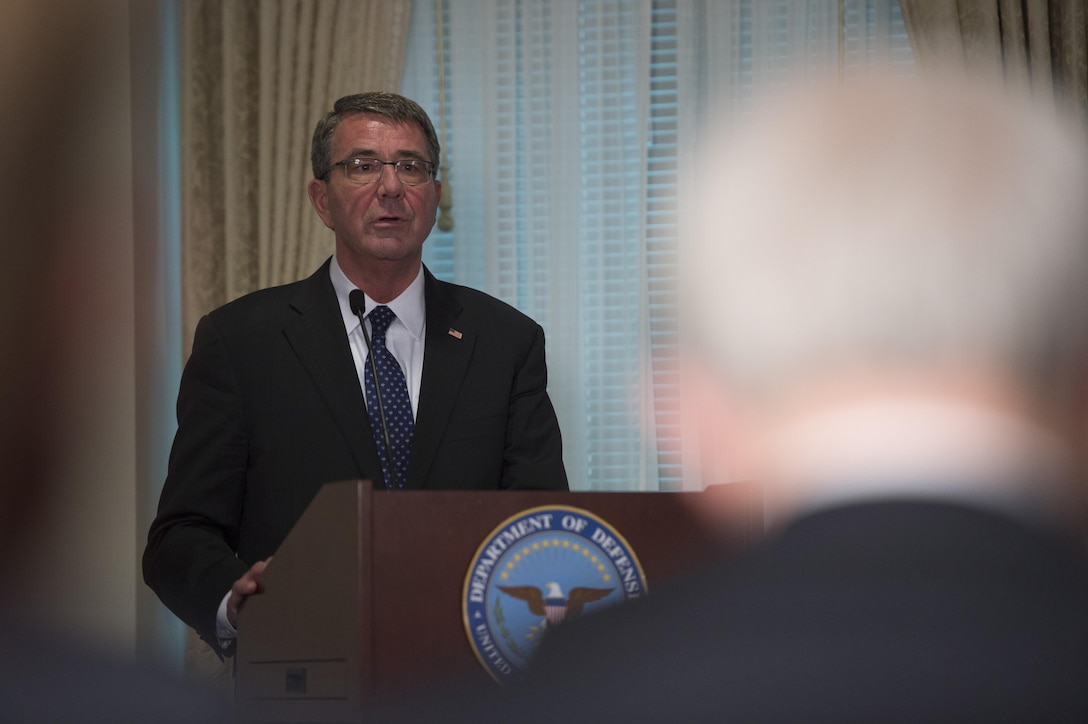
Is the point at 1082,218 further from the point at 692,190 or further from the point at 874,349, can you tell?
the point at 692,190

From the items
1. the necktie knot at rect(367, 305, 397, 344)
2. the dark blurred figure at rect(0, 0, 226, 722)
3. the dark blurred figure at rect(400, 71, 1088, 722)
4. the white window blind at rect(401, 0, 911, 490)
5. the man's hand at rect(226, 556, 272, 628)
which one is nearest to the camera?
the man's hand at rect(226, 556, 272, 628)

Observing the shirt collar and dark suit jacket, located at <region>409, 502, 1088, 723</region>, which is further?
the shirt collar

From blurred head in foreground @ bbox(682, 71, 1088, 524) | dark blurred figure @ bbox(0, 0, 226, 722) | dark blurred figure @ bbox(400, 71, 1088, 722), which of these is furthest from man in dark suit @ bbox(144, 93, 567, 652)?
blurred head in foreground @ bbox(682, 71, 1088, 524)

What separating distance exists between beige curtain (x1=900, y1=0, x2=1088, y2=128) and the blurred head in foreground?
8 cm

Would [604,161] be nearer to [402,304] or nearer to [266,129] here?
[266,129]

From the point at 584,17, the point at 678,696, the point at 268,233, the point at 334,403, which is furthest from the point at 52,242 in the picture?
the point at 678,696

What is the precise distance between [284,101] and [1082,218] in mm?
2436

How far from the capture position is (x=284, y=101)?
3.68 m

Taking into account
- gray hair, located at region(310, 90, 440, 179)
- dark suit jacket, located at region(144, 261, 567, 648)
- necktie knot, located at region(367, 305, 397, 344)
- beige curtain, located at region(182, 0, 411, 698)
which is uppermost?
beige curtain, located at region(182, 0, 411, 698)

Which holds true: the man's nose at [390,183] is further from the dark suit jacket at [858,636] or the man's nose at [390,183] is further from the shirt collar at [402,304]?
the dark suit jacket at [858,636]

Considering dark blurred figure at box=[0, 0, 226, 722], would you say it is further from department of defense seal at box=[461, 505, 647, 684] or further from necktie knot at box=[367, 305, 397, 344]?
department of defense seal at box=[461, 505, 647, 684]

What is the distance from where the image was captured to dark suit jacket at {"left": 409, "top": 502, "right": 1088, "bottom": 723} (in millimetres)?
746

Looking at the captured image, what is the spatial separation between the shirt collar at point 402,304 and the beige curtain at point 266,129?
1.42 meters

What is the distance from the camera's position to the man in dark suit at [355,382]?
199cm
